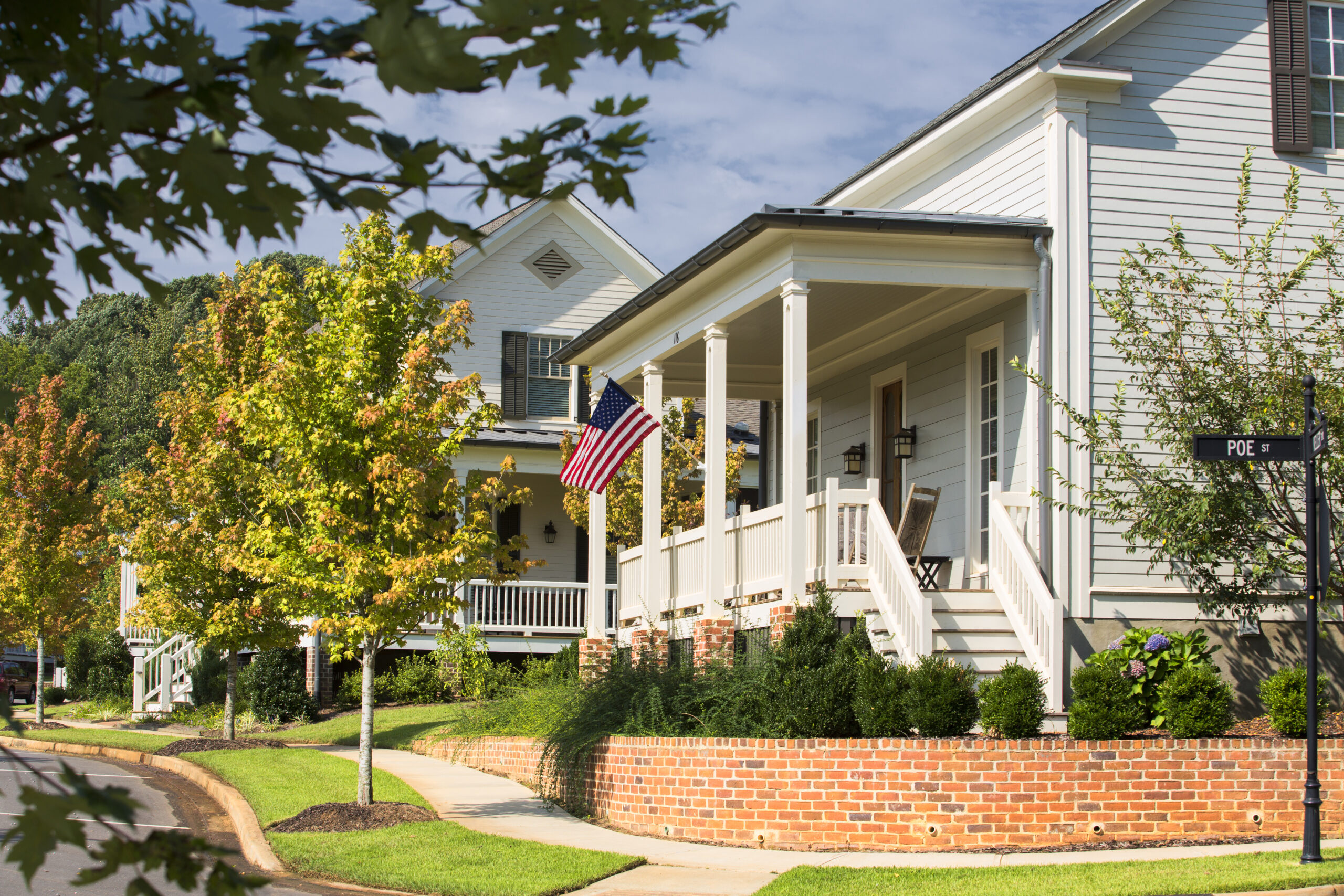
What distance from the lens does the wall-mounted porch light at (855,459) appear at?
1738 cm

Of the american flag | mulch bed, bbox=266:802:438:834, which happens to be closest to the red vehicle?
the american flag

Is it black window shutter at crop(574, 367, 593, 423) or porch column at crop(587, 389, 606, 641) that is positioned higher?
black window shutter at crop(574, 367, 593, 423)

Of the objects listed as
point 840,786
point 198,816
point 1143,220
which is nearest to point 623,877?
point 840,786

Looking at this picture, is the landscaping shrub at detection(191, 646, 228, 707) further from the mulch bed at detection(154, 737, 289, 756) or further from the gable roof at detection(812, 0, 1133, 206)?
the gable roof at detection(812, 0, 1133, 206)

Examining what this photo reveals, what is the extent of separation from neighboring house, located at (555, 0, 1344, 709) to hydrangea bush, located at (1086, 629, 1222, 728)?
2.30ft

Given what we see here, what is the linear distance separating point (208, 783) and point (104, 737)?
22.8 ft

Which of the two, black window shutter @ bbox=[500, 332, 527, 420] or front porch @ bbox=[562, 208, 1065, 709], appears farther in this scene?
black window shutter @ bbox=[500, 332, 527, 420]

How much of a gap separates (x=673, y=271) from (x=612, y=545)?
298 inches

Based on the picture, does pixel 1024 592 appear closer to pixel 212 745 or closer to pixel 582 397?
pixel 212 745

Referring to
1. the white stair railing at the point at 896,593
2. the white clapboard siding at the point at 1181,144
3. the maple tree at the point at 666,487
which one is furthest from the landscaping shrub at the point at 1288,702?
the maple tree at the point at 666,487

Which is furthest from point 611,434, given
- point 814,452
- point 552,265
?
point 552,265

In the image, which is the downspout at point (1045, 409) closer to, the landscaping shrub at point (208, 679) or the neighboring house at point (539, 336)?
the neighboring house at point (539, 336)

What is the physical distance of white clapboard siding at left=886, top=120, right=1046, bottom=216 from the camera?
44.4ft

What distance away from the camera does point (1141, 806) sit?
32.7 feet
